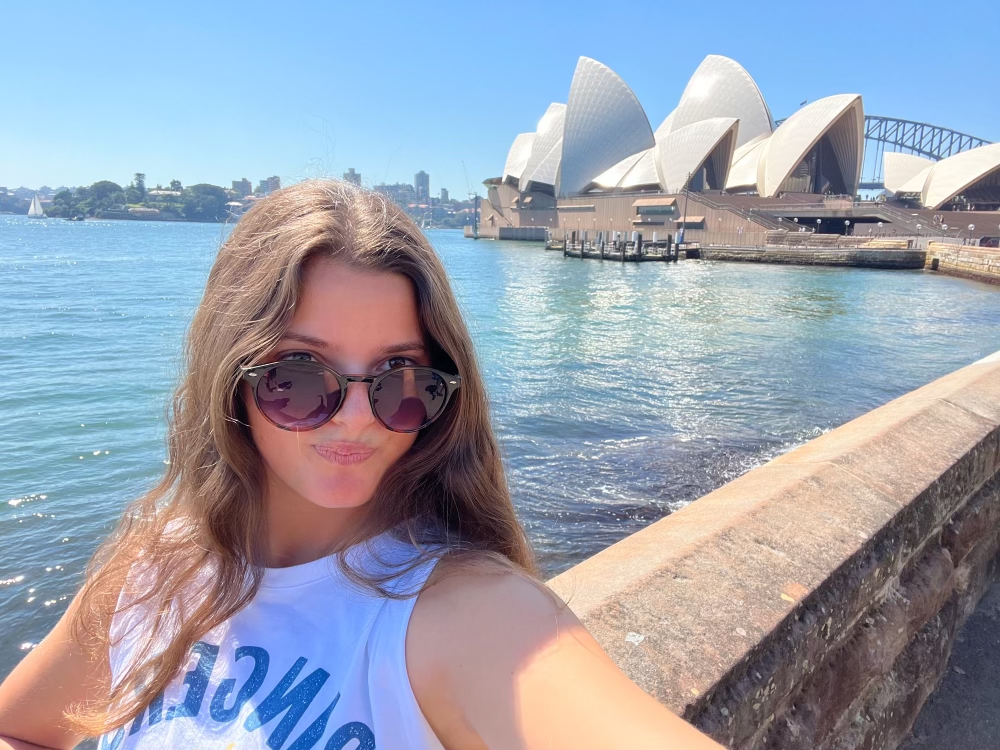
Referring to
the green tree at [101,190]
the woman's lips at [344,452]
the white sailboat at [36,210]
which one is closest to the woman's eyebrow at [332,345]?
the woman's lips at [344,452]

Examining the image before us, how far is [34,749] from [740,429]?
522 centimetres

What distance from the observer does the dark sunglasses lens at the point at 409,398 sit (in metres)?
0.76

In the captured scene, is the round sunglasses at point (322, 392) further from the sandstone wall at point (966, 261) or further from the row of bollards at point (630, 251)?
the row of bollards at point (630, 251)

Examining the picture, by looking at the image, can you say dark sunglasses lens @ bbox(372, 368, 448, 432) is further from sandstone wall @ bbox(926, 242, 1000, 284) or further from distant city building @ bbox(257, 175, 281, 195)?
sandstone wall @ bbox(926, 242, 1000, 284)

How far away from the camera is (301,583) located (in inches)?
27.7

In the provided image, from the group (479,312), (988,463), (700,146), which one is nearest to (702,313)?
(479,312)

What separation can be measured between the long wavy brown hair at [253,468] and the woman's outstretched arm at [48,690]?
0.08ft

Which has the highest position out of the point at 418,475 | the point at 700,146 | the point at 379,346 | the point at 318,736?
the point at 700,146

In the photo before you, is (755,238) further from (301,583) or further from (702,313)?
(301,583)

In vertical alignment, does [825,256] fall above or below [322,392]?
below

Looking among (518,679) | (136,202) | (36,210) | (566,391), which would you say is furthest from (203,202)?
(518,679)

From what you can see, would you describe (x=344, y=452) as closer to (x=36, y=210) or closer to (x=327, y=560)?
(x=327, y=560)

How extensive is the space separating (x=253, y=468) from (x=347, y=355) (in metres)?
0.23

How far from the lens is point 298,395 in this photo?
2.46ft
